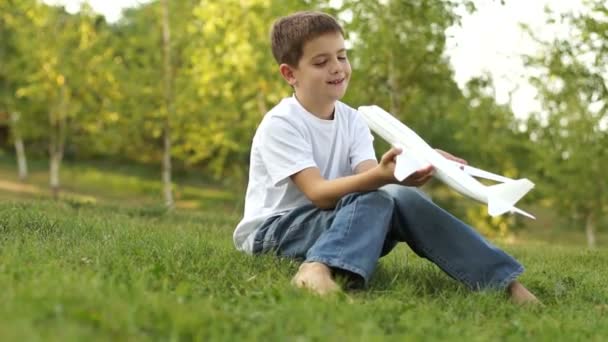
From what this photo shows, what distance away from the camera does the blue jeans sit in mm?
3561

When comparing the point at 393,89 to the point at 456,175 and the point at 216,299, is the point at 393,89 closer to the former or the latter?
the point at 456,175

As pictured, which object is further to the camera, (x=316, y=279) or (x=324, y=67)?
(x=324, y=67)

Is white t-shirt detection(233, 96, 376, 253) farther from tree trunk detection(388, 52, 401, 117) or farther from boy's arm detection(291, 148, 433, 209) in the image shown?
tree trunk detection(388, 52, 401, 117)

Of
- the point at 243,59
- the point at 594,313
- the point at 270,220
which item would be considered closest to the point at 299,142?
the point at 270,220

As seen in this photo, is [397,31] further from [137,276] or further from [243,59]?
[137,276]

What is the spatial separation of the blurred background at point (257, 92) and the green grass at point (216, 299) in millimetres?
4324

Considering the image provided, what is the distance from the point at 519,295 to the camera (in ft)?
12.1

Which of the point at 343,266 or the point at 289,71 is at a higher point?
the point at 289,71

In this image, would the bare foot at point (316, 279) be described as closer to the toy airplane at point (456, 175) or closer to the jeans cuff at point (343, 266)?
the jeans cuff at point (343, 266)

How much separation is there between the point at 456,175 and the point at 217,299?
117 centimetres

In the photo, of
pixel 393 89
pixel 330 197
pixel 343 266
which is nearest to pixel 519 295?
pixel 343 266

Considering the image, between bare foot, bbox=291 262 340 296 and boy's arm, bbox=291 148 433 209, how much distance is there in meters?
0.38

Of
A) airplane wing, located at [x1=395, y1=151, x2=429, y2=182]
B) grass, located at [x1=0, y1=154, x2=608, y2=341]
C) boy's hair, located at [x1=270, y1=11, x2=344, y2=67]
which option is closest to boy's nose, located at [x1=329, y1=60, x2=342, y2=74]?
boy's hair, located at [x1=270, y1=11, x2=344, y2=67]

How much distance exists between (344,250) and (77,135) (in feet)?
81.0
